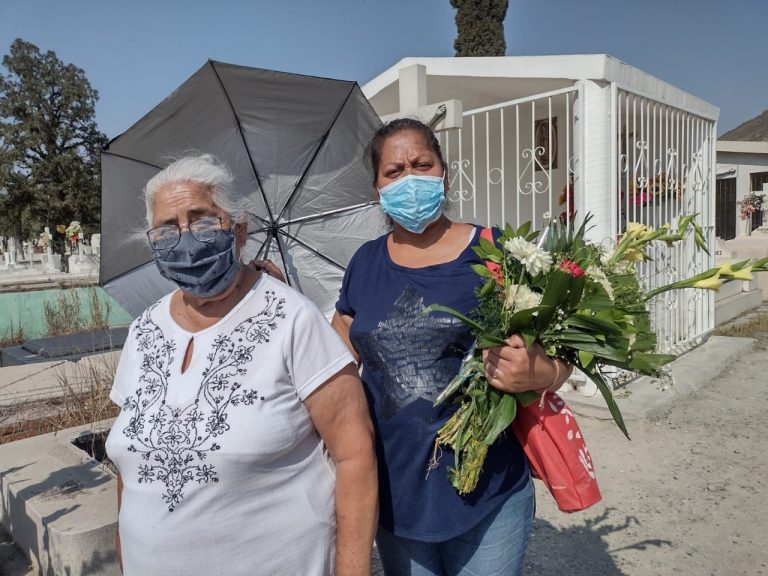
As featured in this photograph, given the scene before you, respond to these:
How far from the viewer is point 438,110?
3.91m

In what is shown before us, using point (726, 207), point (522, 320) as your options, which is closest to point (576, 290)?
point (522, 320)

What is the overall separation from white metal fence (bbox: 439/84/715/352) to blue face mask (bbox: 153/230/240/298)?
12.1 ft

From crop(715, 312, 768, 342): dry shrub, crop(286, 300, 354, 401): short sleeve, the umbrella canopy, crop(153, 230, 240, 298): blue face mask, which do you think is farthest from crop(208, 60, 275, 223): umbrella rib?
crop(715, 312, 768, 342): dry shrub

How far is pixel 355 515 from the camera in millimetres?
1500

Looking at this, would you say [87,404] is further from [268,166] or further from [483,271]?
[483,271]

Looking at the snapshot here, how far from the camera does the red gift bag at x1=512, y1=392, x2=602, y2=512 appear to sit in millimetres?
1591

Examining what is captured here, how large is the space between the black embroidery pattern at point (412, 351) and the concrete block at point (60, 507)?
1.78 m

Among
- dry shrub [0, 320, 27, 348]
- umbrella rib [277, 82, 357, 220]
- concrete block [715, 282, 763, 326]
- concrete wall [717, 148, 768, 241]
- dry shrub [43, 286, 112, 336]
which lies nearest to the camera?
umbrella rib [277, 82, 357, 220]

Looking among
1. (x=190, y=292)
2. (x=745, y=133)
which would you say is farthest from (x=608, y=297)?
(x=745, y=133)

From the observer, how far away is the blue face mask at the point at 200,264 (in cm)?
158

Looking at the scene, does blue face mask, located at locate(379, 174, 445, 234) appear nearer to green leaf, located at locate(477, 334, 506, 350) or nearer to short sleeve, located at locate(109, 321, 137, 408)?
green leaf, located at locate(477, 334, 506, 350)

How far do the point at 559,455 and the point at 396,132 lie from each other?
1108 millimetres

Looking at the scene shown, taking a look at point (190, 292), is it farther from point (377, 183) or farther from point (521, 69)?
point (521, 69)

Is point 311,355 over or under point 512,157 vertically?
under
